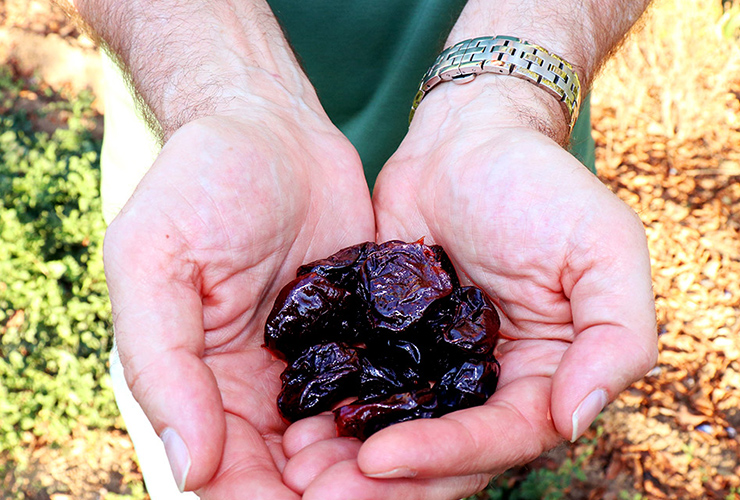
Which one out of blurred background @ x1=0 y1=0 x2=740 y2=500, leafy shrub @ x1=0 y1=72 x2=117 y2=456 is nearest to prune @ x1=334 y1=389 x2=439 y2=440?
blurred background @ x1=0 y1=0 x2=740 y2=500

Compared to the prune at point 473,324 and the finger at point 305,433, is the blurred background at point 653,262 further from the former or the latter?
the finger at point 305,433

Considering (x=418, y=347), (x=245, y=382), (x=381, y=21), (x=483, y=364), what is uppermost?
(x=381, y=21)

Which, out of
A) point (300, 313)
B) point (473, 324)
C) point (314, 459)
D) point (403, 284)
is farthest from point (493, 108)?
point (314, 459)

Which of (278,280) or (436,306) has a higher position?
(436,306)

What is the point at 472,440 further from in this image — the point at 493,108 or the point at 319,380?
the point at 493,108

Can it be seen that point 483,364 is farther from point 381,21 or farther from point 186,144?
point 381,21

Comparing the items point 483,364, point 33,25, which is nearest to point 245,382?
point 483,364

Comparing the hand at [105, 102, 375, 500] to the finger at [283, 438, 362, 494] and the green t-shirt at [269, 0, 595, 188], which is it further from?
the green t-shirt at [269, 0, 595, 188]
